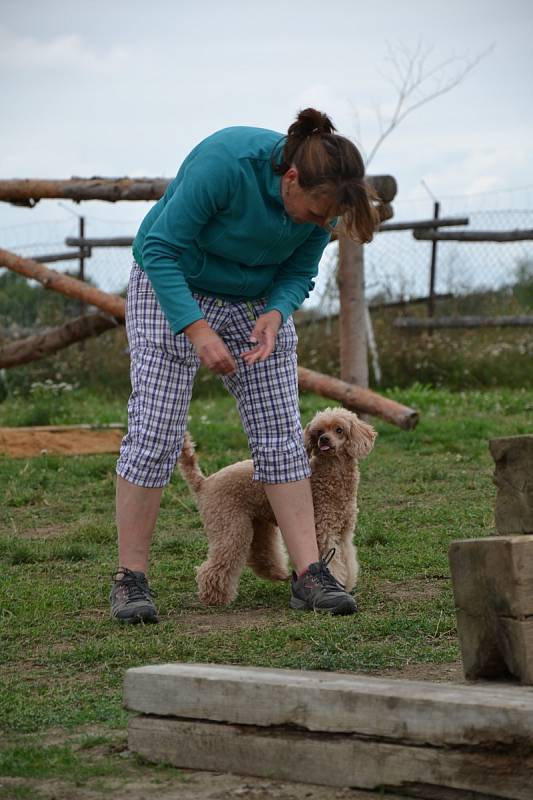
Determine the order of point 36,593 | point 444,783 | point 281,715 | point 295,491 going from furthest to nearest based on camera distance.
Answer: point 36,593 → point 295,491 → point 281,715 → point 444,783

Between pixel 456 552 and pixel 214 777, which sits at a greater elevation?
pixel 456 552

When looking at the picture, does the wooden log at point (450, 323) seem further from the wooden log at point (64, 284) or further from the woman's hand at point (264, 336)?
the woman's hand at point (264, 336)

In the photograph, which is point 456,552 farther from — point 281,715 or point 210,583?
point 210,583

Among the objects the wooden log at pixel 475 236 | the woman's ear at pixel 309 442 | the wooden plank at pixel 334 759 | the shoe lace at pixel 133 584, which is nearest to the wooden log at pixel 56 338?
the woman's ear at pixel 309 442

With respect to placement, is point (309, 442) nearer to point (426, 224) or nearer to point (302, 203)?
point (302, 203)

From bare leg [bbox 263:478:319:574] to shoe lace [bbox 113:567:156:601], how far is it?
57 centimetres

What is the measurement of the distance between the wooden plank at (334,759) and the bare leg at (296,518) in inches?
67.6

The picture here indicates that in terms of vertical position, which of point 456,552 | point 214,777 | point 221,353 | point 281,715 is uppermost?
point 221,353

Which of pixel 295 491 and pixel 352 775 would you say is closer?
pixel 352 775

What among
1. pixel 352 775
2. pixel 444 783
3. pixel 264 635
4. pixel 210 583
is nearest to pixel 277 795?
pixel 352 775

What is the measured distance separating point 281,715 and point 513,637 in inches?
23.0

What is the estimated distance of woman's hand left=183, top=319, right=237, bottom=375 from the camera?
146 inches

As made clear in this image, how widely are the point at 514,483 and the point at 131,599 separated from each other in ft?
5.88

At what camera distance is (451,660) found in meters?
3.37
